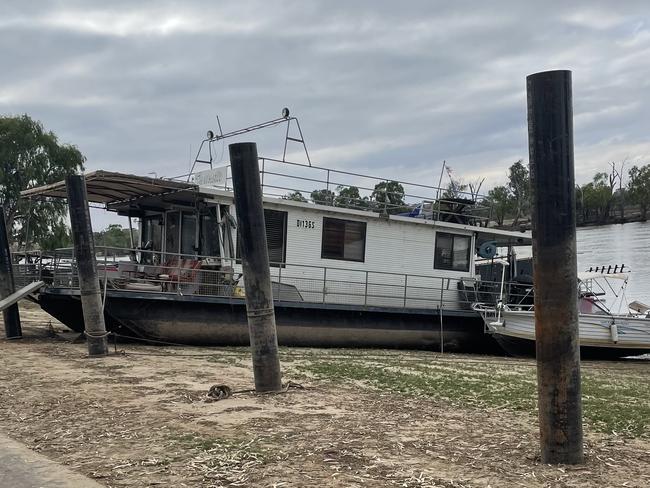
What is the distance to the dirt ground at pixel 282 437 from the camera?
4.48 m

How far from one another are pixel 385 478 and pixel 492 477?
0.70 m

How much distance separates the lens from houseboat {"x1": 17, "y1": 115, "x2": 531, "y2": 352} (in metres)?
12.9

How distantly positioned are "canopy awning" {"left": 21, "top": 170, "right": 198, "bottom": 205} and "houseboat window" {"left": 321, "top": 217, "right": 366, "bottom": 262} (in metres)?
3.20

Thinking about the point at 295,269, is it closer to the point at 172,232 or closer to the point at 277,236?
the point at 277,236

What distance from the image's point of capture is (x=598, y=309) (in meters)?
17.0

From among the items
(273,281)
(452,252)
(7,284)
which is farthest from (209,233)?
(452,252)

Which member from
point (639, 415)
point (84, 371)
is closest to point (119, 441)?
point (84, 371)

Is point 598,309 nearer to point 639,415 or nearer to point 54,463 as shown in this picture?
point 639,415

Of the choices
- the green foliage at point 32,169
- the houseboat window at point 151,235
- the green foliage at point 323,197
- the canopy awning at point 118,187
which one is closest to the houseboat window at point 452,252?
the green foliage at point 323,197

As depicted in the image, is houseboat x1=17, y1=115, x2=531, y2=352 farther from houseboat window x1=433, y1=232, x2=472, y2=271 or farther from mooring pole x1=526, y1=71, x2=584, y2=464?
mooring pole x1=526, y1=71, x2=584, y2=464

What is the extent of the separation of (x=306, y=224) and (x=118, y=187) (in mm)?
3944

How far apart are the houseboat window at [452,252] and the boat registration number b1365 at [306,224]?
11.2ft

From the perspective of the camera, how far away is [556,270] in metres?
4.70

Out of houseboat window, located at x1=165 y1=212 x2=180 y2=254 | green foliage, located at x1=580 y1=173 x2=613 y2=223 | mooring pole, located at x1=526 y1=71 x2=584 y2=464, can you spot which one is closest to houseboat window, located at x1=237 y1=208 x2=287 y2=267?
houseboat window, located at x1=165 y1=212 x2=180 y2=254
